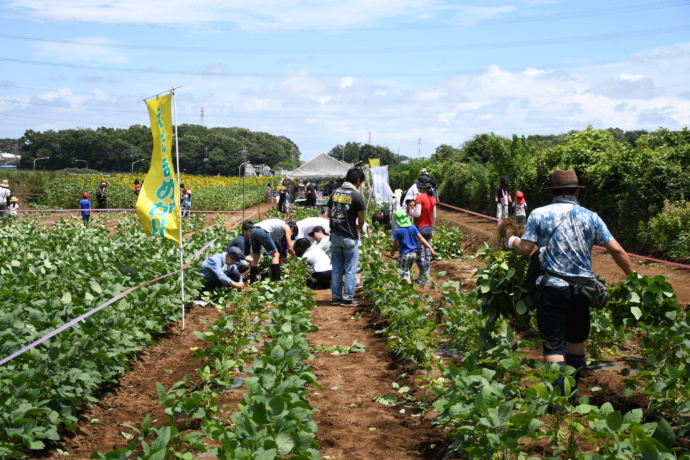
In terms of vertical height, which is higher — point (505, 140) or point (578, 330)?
point (505, 140)

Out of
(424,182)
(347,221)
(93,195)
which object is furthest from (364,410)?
(93,195)

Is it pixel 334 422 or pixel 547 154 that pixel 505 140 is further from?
pixel 334 422

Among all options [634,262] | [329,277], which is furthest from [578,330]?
[634,262]

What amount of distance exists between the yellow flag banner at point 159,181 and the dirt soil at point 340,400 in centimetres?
125

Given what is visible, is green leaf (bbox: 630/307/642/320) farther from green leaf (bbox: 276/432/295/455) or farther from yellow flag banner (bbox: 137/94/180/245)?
yellow flag banner (bbox: 137/94/180/245)

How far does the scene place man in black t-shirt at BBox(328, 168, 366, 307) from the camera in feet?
30.2

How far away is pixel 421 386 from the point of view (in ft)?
18.4

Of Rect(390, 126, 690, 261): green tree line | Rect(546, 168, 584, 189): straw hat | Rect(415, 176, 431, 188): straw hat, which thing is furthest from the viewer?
Rect(390, 126, 690, 261): green tree line

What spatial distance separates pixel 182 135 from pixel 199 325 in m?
96.1

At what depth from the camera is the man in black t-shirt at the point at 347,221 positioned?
920 centimetres

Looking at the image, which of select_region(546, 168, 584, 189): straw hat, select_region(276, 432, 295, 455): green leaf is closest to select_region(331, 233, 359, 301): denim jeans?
select_region(546, 168, 584, 189): straw hat

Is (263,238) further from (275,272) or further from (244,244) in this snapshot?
(275,272)

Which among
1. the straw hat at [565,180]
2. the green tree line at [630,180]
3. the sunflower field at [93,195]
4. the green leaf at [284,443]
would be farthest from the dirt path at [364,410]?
the sunflower field at [93,195]

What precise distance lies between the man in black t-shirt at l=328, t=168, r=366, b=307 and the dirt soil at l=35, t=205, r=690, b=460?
102 centimetres
